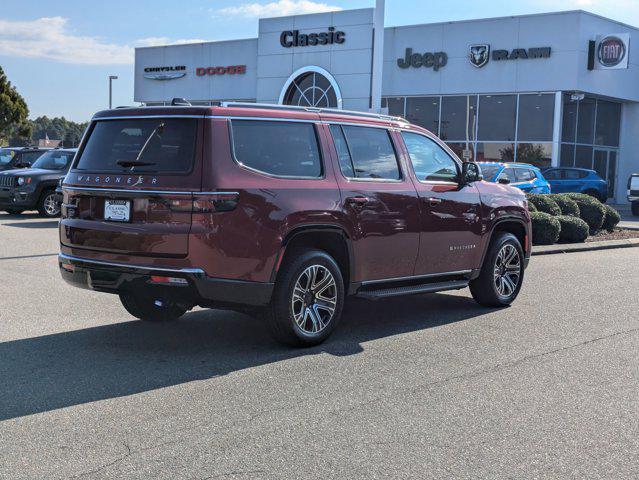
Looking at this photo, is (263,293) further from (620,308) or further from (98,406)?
(620,308)

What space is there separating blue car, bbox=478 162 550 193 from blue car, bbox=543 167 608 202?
7249 millimetres

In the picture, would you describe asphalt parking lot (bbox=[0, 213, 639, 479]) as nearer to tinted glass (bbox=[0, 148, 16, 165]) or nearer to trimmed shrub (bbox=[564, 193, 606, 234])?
trimmed shrub (bbox=[564, 193, 606, 234])

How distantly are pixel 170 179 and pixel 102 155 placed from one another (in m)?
0.87

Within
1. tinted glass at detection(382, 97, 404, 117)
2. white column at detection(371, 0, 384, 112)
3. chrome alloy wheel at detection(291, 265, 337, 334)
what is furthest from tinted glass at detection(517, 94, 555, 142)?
chrome alloy wheel at detection(291, 265, 337, 334)

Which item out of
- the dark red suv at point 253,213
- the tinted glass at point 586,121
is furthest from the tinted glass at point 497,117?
the dark red suv at point 253,213

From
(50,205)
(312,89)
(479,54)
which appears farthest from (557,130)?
(50,205)

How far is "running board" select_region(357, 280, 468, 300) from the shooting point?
7.02 meters

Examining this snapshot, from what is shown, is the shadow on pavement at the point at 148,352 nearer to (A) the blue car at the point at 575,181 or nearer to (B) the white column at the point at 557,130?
(A) the blue car at the point at 575,181

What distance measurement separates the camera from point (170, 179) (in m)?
5.85

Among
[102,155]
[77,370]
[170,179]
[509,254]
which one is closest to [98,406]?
[77,370]

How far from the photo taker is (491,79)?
110ft

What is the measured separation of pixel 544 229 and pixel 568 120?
18615 millimetres

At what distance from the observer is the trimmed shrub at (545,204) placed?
56.8 feet

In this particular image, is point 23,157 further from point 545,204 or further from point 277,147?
point 277,147
